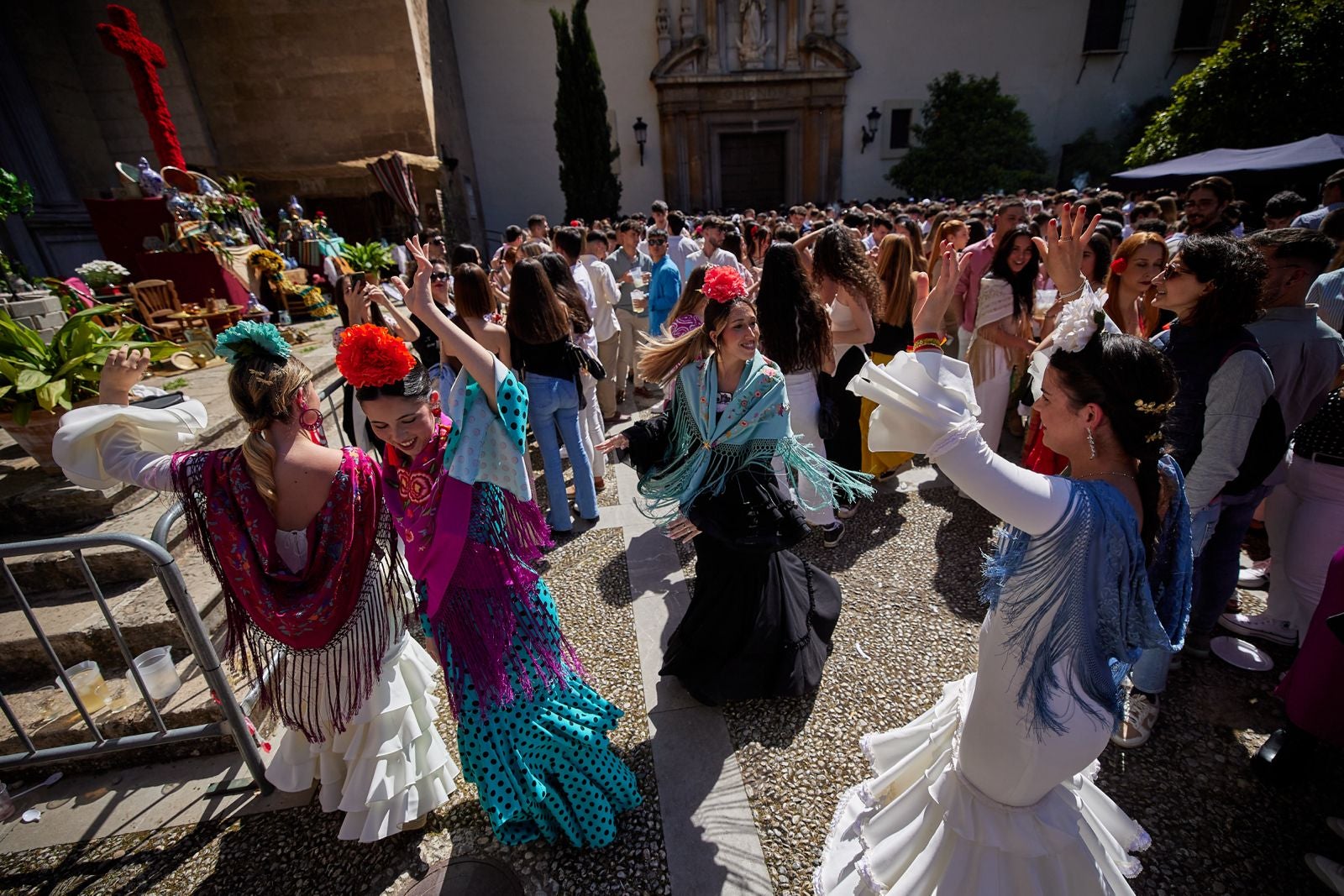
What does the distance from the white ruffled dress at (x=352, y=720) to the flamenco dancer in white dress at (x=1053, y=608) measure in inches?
64.7

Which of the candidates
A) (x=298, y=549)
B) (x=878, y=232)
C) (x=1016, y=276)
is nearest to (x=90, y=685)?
(x=298, y=549)

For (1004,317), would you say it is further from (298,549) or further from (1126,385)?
(298,549)

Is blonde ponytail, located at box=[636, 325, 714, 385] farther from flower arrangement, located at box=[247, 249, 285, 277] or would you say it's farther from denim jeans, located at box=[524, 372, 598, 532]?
flower arrangement, located at box=[247, 249, 285, 277]

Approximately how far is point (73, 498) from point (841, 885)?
15.3 ft

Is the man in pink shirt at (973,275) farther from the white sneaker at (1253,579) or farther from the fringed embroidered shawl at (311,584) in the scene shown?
the fringed embroidered shawl at (311,584)

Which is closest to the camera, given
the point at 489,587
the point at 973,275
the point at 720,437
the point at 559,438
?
the point at 489,587

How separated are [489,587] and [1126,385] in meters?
2.00

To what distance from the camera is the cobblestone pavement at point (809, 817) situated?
219 centimetres

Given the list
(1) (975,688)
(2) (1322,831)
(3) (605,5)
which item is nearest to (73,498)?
(1) (975,688)

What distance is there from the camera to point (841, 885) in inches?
78.3

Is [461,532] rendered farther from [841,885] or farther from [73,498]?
[73,498]

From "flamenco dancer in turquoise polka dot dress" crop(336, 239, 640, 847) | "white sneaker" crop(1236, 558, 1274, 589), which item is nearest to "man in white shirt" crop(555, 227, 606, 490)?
"flamenco dancer in turquoise polka dot dress" crop(336, 239, 640, 847)

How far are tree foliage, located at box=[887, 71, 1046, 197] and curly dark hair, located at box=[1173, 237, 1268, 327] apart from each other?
19.5m

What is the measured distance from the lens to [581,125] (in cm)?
1823
